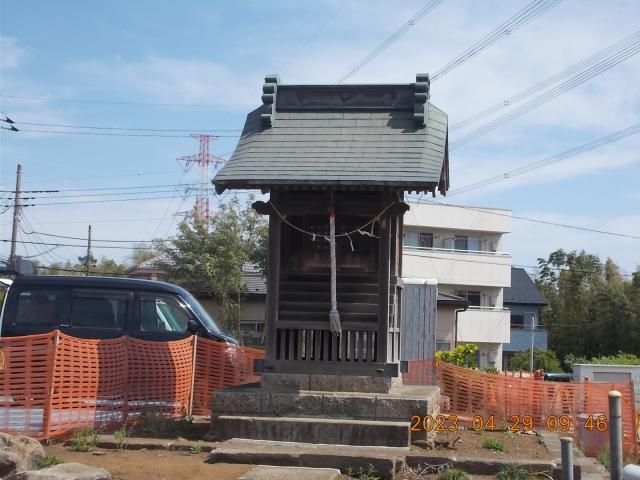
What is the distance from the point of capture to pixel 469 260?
47.1 metres

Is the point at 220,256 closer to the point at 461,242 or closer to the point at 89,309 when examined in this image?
the point at 461,242

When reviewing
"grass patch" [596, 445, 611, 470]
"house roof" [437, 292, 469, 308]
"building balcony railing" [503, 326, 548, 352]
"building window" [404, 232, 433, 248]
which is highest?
"building window" [404, 232, 433, 248]

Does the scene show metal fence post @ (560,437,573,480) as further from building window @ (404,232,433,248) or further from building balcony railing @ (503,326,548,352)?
building balcony railing @ (503,326,548,352)

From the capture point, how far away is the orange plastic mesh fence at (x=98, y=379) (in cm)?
965

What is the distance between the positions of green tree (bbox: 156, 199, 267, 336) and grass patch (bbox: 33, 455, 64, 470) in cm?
2894

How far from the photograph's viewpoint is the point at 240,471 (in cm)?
813

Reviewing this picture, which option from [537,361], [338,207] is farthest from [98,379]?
[537,361]

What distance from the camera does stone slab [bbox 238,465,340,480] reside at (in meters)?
7.65

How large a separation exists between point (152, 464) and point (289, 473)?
1.59m

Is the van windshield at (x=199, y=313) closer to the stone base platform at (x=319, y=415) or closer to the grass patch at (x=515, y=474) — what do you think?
the stone base platform at (x=319, y=415)

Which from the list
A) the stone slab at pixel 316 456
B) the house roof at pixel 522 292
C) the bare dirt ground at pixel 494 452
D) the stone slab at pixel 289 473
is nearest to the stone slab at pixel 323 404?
the bare dirt ground at pixel 494 452

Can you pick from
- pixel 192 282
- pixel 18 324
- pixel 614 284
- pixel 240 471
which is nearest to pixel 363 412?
pixel 240 471

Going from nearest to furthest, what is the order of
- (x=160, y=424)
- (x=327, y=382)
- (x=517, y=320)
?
(x=327, y=382) < (x=160, y=424) < (x=517, y=320)
